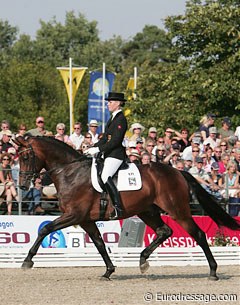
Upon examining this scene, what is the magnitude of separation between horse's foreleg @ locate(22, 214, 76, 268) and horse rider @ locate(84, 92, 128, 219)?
680 mm

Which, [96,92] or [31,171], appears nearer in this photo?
[31,171]

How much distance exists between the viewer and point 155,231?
44.1 ft

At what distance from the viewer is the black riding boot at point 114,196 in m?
12.8

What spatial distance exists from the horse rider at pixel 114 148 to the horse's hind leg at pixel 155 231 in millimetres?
764

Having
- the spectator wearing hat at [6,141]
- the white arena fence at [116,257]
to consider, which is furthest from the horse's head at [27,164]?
the spectator wearing hat at [6,141]

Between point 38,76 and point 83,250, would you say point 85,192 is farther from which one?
point 38,76

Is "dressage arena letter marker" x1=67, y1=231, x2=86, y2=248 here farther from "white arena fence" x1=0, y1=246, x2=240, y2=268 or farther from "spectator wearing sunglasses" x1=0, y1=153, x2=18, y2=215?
"spectator wearing sunglasses" x1=0, y1=153, x2=18, y2=215

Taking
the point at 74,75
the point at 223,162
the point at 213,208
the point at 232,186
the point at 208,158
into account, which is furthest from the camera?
the point at 74,75

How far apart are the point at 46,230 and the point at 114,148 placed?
156 centimetres

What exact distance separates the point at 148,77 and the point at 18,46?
172 ft

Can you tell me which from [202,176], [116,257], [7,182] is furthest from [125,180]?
[202,176]

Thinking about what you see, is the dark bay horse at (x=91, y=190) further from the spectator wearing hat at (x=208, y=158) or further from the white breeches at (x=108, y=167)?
the spectator wearing hat at (x=208, y=158)

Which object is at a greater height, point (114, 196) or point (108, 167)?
point (108, 167)

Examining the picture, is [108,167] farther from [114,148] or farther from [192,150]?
[192,150]
